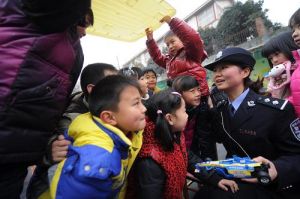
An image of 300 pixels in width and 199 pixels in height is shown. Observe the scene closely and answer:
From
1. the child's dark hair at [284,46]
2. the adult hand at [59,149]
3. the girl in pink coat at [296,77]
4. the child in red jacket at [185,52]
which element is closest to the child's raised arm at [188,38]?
the child in red jacket at [185,52]

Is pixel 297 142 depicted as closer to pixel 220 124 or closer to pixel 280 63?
pixel 220 124

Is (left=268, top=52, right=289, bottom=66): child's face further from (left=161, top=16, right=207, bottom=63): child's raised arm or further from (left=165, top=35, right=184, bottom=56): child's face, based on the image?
(left=165, top=35, right=184, bottom=56): child's face

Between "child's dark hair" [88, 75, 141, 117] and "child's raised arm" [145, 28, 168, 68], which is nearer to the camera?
"child's dark hair" [88, 75, 141, 117]

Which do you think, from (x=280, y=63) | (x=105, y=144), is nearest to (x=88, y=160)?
(x=105, y=144)

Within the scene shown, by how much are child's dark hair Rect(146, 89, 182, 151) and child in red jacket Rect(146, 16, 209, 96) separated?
100cm

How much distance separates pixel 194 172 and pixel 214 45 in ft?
57.3

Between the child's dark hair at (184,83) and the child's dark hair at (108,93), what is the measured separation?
1.11 meters

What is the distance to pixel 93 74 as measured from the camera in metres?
2.01

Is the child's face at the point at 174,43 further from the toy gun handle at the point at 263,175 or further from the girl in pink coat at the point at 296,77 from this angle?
the toy gun handle at the point at 263,175

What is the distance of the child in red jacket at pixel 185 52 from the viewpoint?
2.68 metres

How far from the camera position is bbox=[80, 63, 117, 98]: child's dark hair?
199cm

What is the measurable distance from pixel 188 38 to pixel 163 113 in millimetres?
1190

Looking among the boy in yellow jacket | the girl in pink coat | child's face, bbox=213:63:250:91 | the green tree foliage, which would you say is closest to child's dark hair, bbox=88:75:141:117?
the boy in yellow jacket

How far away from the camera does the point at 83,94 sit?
2.00 meters
